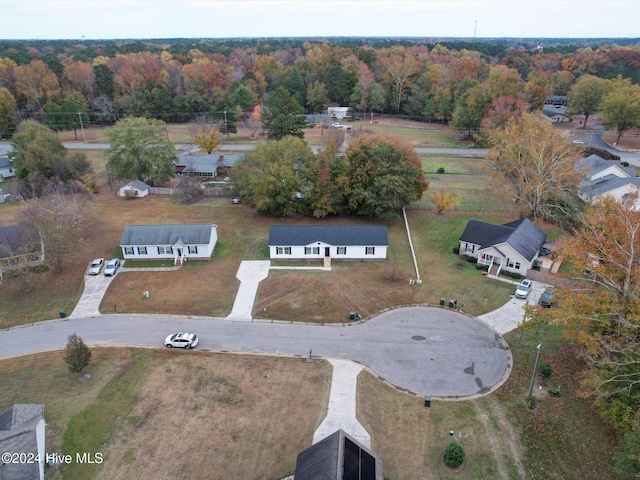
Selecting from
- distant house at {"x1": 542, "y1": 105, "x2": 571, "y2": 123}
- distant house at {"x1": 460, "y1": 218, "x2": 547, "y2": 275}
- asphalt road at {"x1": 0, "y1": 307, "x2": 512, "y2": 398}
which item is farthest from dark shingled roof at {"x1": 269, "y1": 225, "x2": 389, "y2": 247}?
distant house at {"x1": 542, "y1": 105, "x2": 571, "y2": 123}

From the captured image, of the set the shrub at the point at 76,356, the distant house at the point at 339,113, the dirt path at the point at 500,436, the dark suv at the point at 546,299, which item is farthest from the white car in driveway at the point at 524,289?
the distant house at the point at 339,113

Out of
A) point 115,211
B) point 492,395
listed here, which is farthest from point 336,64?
point 492,395

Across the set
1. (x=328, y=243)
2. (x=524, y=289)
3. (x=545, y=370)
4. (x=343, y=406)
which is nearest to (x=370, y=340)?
(x=343, y=406)

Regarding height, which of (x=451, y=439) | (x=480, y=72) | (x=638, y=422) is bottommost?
(x=451, y=439)

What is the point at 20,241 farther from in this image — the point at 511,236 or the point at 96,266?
the point at 511,236

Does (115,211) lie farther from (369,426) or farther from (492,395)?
(492,395)

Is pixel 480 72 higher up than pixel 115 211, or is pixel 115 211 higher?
pixel 480 72
